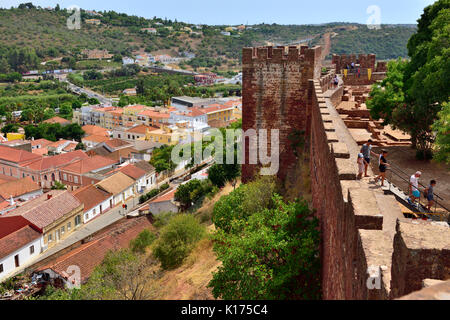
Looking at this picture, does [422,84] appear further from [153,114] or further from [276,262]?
[153,114]

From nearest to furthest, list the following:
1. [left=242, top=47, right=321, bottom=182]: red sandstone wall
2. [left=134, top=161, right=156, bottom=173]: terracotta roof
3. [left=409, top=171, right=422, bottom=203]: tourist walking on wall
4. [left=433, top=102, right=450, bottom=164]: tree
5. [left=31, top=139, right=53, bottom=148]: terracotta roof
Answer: [left=409, top=171, right=422, bottom=203]: tourist walking on wall
[left=433, top=102, right=450, bottom=164]: tree
[left=242, top=47, right=321, bottom=182]: red sandstone wall
[left=134, top=161, right=156, bottom=173]: terracotta roof
[left=31, top=139, right=53, bottom=148]: terracotta roof

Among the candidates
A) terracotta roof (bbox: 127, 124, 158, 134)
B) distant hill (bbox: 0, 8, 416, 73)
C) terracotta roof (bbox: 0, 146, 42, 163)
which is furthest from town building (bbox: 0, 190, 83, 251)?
distant hill (bbox: 0, 8, 416, 73)

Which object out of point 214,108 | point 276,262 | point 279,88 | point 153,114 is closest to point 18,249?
point 279,88

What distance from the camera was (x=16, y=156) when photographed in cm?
5381

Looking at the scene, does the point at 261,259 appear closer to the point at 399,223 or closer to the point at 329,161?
the point at 329,161

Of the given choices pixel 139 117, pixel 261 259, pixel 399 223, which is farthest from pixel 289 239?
pixel 139 117

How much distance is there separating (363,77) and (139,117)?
54.8m

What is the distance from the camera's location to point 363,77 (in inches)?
1058

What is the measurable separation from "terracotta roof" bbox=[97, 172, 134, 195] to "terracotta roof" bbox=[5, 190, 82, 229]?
5416 mm

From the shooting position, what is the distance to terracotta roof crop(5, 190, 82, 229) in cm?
3341

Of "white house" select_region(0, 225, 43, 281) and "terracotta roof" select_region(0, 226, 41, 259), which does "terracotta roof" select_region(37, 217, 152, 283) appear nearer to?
"white house" select_region(0, 225, 43, 281)

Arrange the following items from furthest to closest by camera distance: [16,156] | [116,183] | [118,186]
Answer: [16,156] < [116,183] < [118,186]

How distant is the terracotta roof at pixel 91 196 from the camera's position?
1585 inches

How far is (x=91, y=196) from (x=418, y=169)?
34.4 m
